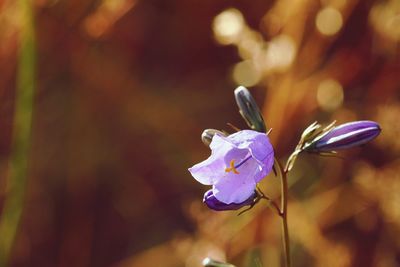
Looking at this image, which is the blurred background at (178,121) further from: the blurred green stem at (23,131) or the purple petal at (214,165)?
the purple petal at (214,165)

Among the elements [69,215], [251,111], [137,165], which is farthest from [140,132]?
[251,111]

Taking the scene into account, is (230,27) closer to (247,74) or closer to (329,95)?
(247,74)

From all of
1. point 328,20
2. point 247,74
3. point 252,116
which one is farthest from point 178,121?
point 252,116

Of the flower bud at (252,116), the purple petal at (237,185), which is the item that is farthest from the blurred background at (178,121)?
the purple petal at (237,185)

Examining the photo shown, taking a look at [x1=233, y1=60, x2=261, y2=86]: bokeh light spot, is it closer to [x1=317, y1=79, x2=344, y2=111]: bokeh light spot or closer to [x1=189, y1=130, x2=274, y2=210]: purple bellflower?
[x1=317, y1=79, x2=344, y2=111]: bokeh light spot

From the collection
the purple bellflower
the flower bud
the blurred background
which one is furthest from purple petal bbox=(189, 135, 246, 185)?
the blurred background

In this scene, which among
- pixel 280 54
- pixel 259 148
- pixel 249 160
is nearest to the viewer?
pixel 259 148
